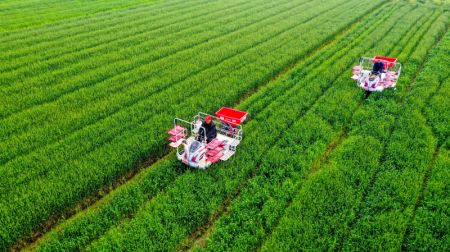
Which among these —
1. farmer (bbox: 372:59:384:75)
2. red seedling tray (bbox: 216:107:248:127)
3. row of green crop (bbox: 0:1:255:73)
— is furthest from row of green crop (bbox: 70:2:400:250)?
row of green crop (bbox: 0:1:255:73)

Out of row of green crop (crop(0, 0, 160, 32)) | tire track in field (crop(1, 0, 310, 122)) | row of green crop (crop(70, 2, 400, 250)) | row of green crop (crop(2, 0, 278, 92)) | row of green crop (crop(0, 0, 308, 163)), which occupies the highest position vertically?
row of green crop (crop(0, 0, 160, 32))

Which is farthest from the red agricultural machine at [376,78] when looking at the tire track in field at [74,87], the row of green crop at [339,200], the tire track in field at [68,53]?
the tire track in field at [68,53]

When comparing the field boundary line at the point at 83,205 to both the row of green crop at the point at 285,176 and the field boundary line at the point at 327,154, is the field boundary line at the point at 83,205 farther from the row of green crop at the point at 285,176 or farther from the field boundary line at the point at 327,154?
the field boundary line at the point at 327,154

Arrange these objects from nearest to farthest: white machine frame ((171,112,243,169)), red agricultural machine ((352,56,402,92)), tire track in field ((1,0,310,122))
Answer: white machine frame ((171,112,243,169))
tire track in field ((1,0,310,122))
red agricultural machine ((352,56,402,92))

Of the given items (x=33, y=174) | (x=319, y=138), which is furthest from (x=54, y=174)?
(x=319, y=138)

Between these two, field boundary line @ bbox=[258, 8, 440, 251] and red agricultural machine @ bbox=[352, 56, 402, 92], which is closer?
field boundary line @ bbox=[258, 8, 440, 251]

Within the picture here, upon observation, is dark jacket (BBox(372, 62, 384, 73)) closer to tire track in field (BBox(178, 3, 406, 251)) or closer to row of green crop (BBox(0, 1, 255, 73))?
tire track in field (BBox(178, 3, 406, 251))

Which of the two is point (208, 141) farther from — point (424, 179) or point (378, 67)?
point (378, 67)
